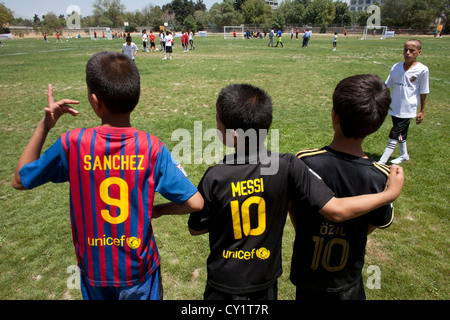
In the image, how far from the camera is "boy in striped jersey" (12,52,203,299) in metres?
1.57

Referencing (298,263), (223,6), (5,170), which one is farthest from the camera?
(223,6)

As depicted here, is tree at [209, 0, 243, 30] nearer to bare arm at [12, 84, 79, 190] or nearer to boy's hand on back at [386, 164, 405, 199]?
bare arm at [12, 84, 79, 190]

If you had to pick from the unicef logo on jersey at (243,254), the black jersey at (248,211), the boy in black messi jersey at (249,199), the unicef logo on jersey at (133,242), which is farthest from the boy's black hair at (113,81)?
the unicef logo on jersey at (243,254)

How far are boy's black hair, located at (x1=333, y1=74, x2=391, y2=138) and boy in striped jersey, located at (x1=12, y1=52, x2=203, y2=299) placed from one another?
3.29 ft

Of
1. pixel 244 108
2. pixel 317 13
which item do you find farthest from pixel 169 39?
pixel 317 13

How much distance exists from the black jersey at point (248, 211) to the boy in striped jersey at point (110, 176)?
144 millimetres

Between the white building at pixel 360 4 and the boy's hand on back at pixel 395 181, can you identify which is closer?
the boy's hand on back at pixel 395 181

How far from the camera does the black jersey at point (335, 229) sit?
171 centimetres

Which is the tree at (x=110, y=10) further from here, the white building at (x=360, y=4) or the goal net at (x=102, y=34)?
the white building at (x=360, y=4)

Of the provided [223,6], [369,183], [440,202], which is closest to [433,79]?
[440,202]

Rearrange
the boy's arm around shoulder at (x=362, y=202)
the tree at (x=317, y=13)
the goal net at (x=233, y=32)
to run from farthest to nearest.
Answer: the tree at (x=317, y=13) → the goal net at (x=233, y=32) → the boy's arm around shoulder at (x=362, y=202)

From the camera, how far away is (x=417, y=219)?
4.02 m

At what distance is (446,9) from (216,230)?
87.0 m
